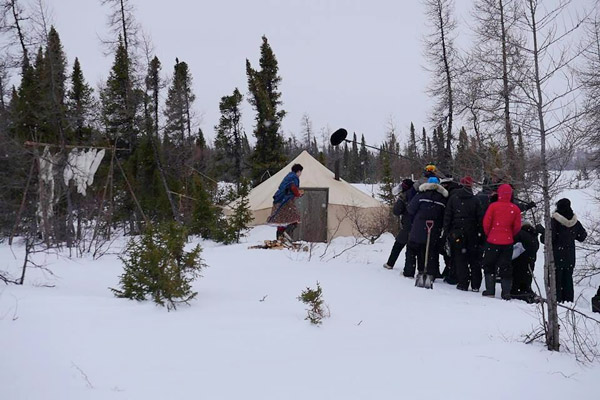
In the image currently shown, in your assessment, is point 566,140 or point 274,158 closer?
point 566,140

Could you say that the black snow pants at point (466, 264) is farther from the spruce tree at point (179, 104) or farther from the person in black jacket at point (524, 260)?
the spruce tree at point (179, 104)

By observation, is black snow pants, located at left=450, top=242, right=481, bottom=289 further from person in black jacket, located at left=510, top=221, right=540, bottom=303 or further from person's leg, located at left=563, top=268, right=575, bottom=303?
person's leg, located at left=563, top=268, right=575, bottom=303

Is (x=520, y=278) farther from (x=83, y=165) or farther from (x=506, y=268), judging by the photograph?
(x=83, y=165)

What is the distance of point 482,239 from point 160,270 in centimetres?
497

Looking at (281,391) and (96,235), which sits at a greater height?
(96,235)

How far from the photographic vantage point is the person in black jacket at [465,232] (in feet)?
24.3

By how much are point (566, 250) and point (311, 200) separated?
8.89 m

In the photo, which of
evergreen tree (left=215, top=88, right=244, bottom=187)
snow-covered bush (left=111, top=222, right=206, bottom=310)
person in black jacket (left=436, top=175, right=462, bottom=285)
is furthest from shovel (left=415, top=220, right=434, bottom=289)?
evergreen tree (left=215, top=88, right=244, bottom=187)

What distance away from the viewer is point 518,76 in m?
5.00

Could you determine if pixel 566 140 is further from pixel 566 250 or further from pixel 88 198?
pixel 88 198

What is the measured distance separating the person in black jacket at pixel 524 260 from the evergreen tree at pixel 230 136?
24.8 meters

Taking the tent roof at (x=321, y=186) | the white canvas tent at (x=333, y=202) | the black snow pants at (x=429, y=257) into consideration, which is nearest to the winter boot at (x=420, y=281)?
the black snow pants at (x=429, y=257)

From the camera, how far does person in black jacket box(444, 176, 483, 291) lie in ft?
24.3

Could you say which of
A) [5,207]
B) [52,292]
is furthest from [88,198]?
[52,292]
